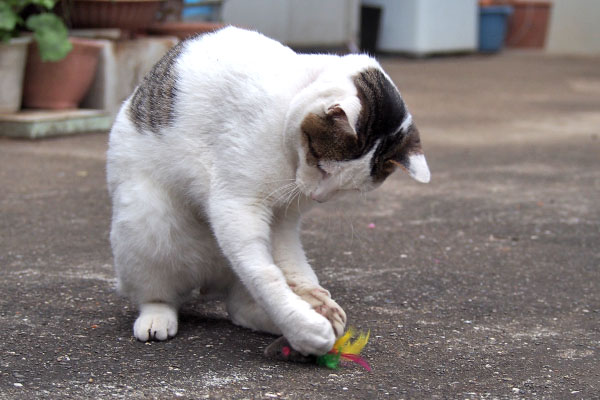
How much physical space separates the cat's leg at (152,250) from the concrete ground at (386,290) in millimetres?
96

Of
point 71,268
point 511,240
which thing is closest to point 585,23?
point 511,240

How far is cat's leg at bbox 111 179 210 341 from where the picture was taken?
281 centimetres

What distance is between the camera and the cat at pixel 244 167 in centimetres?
253

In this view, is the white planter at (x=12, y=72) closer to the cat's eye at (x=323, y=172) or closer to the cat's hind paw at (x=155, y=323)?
the cat's hind paw at (x=155, y=323)

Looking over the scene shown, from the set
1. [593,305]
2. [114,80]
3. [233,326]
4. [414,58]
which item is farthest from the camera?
[414,58]

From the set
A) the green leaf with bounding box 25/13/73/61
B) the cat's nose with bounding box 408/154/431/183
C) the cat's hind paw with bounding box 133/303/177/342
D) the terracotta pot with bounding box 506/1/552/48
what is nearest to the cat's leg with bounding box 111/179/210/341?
the cat's hind paw with bounding box 133/303/177/342

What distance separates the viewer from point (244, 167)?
262cm

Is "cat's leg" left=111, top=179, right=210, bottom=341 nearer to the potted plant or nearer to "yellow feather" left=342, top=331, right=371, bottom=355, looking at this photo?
"yellow feather" left=342, top=331, right=371, bottom=355

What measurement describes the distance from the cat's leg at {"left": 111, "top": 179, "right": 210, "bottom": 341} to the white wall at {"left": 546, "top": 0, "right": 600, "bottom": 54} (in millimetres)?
12045

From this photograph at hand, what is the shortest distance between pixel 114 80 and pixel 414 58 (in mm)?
6044

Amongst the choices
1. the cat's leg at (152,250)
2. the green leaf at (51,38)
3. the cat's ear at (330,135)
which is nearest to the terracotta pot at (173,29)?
the green leaf at (51,38)

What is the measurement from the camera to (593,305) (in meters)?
3.32

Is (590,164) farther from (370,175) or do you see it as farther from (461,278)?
(370,175)

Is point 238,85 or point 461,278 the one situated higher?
point 238,85
